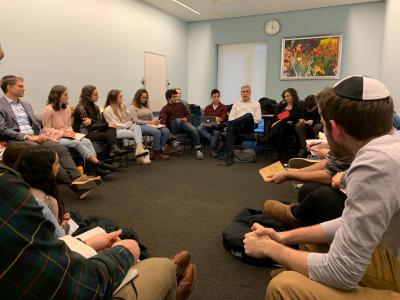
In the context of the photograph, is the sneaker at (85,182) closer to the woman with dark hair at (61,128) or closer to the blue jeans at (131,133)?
the woman with dark hair at (61,128)

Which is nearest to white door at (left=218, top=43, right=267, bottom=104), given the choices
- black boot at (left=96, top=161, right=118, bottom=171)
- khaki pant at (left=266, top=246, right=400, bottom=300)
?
black boot at (left=96, top=161, right=118, bottom=171)

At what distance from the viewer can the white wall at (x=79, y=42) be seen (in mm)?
3889

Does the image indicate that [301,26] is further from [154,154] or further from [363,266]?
[363,266]

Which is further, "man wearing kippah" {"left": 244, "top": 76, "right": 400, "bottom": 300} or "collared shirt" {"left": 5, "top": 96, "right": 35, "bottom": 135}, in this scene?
"collared shirt" {"left": 5, "top": 96, "right": 35, "bottom": 135}

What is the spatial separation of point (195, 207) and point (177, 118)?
281 centimetres

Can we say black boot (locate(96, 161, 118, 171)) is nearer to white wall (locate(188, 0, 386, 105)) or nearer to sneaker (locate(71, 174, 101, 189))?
sneaker (locate(71, 174, 101, 189))

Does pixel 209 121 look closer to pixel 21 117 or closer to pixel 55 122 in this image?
pixel 55 122

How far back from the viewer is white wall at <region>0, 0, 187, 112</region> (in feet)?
12.8

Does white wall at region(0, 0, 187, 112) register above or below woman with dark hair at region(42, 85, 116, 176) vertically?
above

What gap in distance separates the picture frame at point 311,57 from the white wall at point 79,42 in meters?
2.63

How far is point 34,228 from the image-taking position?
0.62 metres

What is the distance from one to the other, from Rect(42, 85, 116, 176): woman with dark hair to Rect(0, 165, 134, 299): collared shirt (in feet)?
10.5

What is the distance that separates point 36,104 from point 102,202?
2.07 meters

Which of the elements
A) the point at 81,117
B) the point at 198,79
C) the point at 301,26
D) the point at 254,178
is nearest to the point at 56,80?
the point at 81,117
